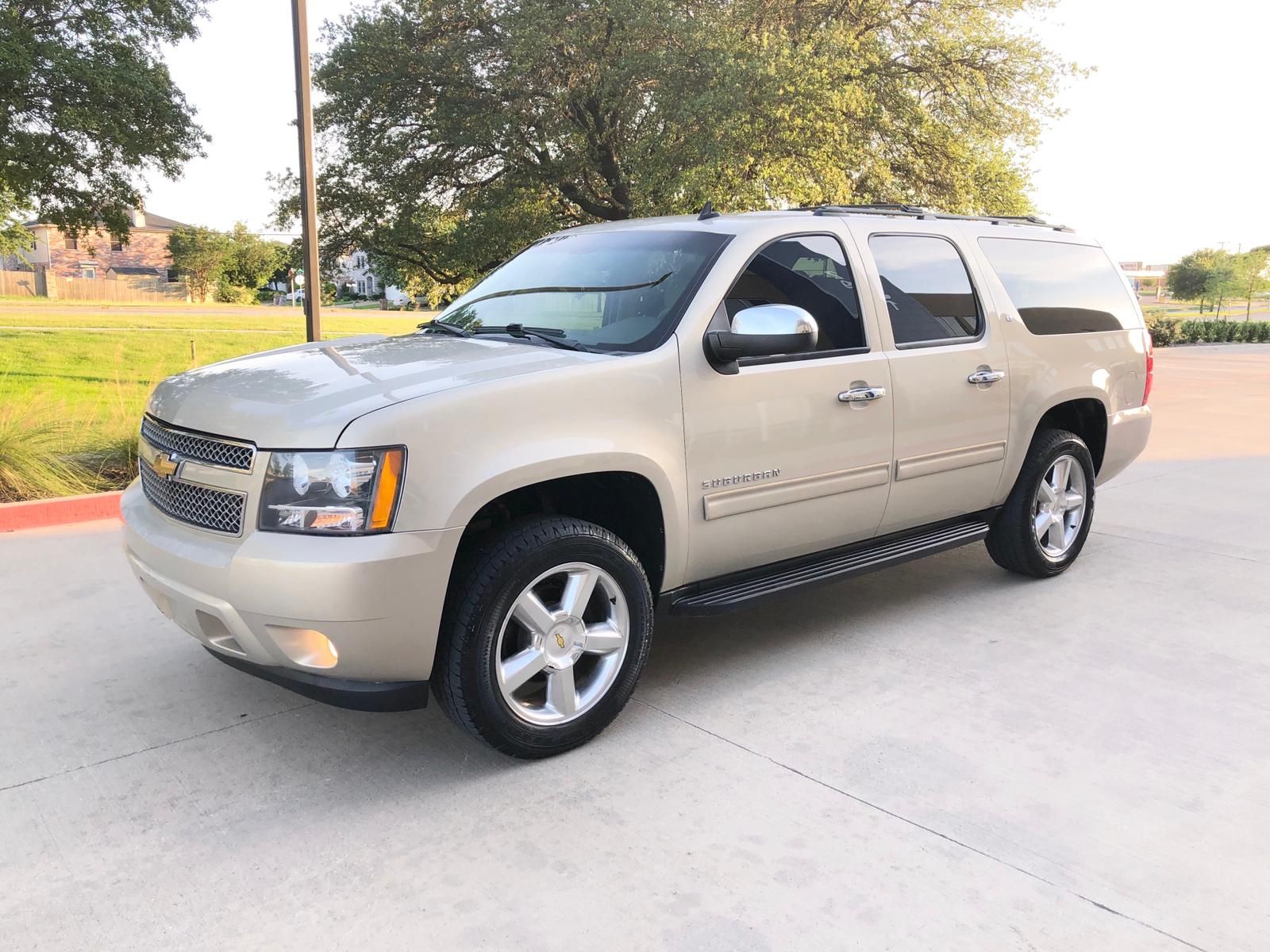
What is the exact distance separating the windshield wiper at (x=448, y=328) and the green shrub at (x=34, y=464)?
3561 mm

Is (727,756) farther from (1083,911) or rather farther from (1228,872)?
(1228,872)

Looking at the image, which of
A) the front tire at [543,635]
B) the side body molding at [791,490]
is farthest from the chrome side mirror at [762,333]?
the front tire at [543,635]

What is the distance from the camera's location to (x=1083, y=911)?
2633 millimetres

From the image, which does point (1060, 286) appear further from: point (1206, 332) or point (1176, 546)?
point (1206, 332)

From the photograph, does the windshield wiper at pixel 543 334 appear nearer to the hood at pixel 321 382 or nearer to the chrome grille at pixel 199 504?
the hood at pixel 321 382

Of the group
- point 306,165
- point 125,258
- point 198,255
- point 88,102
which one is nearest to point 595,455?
point 306,165

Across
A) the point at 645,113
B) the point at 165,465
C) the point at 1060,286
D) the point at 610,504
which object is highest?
the point at 645,113

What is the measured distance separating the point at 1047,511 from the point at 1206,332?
1359 inches

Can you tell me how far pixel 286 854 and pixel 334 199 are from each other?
19.6 metres

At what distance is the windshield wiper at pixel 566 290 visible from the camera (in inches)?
160

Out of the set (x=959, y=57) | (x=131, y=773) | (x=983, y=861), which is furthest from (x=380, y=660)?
(x=959, y=57)

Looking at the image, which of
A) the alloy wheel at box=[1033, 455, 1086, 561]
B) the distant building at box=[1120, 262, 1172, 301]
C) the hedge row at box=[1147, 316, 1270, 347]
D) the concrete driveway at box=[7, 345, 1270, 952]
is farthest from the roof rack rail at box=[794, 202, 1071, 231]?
the distant building at box=[1120, 262, 1172, 301]

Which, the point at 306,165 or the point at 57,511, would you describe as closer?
the point at 57,511

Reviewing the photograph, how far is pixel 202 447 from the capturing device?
335 centimetres
